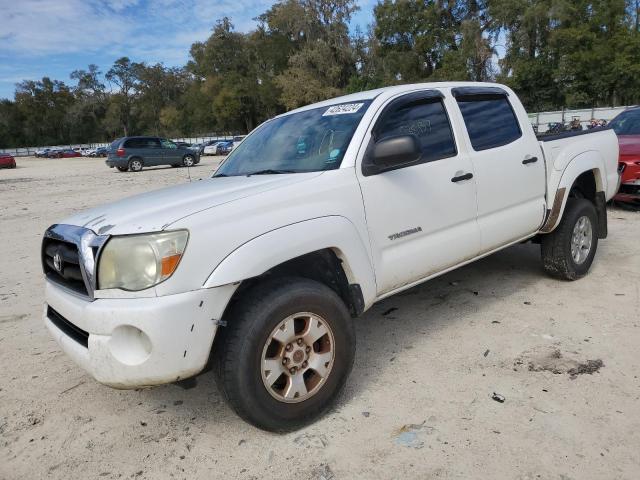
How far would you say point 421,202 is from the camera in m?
3.23

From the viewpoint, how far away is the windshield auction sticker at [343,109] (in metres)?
3.31

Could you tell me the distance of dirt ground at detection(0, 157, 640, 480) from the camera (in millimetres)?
2367

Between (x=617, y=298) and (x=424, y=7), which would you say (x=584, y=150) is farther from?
(x=424, y=7)

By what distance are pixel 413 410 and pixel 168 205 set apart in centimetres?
173

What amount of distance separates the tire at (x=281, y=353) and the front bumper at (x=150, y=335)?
133 millimetres

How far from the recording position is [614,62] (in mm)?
40750

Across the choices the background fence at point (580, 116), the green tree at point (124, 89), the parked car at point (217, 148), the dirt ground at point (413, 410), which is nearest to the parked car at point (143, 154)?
the parked car at point (217, 148)

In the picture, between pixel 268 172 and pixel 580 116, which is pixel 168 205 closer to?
pixel 268 172

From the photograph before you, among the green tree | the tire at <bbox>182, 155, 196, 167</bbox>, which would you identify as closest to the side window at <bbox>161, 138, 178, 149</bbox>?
the tire at <bbox>182, 155, 196, 167</bbox>

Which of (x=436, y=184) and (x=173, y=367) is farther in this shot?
(x=436, y=184)

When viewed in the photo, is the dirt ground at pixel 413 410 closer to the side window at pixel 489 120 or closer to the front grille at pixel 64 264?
the front grille at pixel 64 264

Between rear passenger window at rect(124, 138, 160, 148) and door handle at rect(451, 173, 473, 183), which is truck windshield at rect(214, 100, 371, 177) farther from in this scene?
rear passenger window at rect(124, 138, 160, 148)

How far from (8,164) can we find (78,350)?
4337cm

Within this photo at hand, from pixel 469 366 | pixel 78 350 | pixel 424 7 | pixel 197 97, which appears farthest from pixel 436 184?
pixel 197 97
